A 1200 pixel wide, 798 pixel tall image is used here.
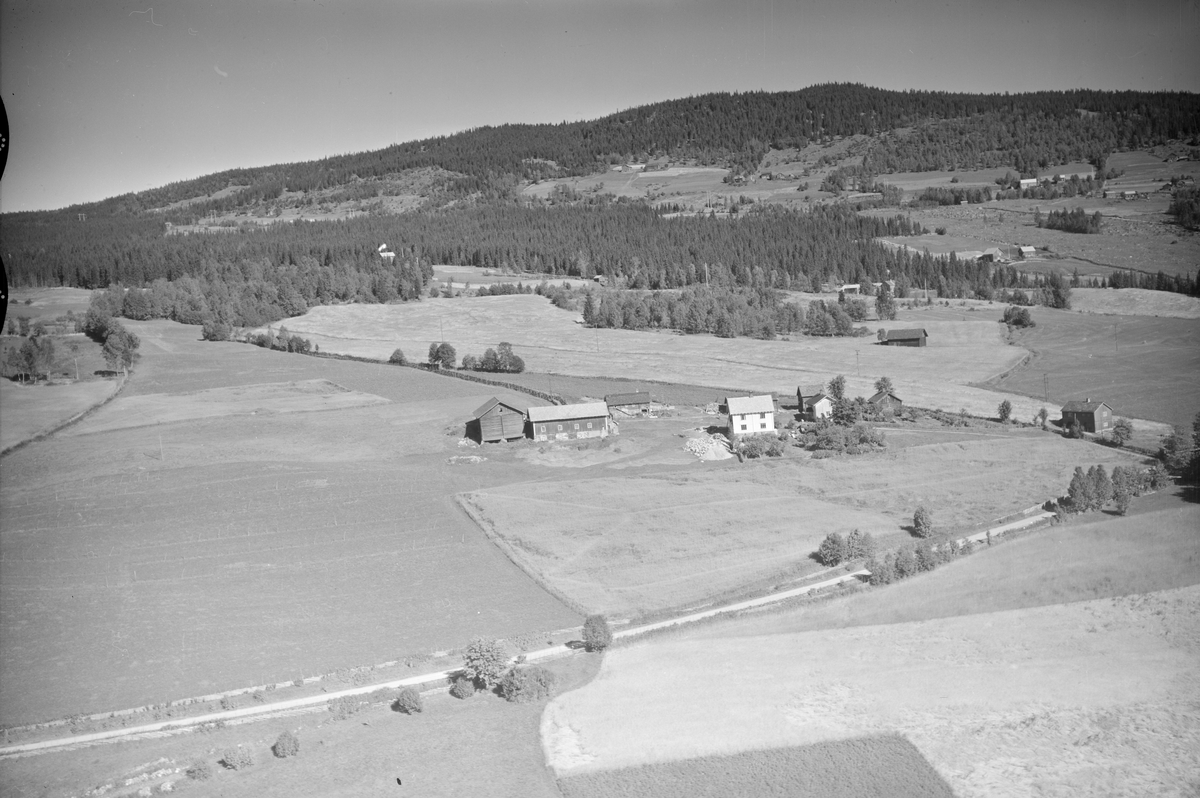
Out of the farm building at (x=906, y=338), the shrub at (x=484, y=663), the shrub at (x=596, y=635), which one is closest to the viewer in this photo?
the shrub at (x=484, y=663)

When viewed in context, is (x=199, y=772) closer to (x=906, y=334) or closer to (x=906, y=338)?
(x=906, y=338)

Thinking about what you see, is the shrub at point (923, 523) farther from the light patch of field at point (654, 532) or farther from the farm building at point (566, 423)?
the farm building at point (566, 423)

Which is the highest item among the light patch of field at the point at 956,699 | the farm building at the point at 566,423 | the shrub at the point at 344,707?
the farm building at the point at 566,423

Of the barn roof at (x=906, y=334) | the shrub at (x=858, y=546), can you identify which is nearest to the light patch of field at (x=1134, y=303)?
the barn roof at (x=906, y=334)

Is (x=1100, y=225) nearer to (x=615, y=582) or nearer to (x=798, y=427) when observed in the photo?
(x=798, y=427)

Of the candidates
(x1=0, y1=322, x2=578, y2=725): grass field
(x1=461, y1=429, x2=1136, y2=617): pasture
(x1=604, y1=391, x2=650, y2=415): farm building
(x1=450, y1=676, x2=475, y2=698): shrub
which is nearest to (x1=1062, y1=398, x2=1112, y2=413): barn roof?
(x1=461, y1=429, x2=1136, y2=617): pasture

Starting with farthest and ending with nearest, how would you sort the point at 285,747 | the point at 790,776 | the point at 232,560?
the point at 232,560 → the point at 285,747 → the point at 790,776

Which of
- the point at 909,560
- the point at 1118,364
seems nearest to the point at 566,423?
the point at 909,560
